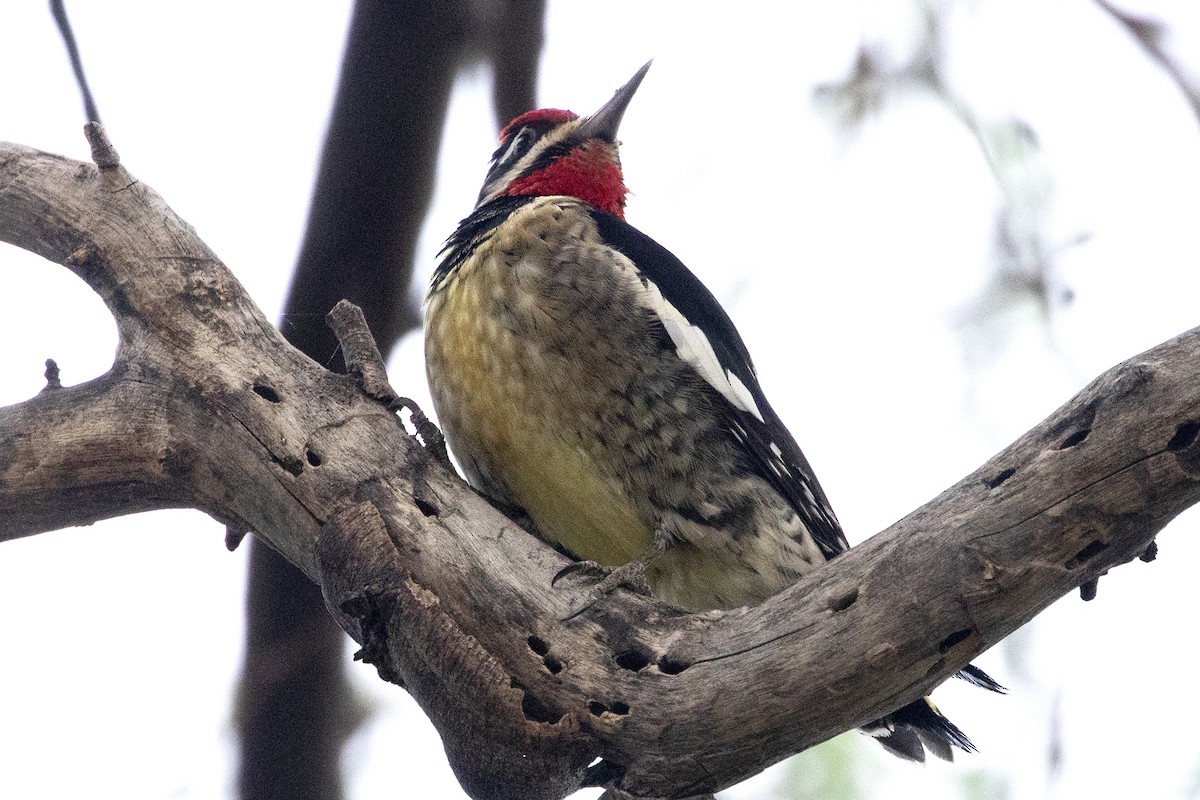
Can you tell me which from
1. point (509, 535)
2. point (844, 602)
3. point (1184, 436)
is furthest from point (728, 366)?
point (1184, 436)

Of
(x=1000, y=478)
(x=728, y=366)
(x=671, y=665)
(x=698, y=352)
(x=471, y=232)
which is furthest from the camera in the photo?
(x=471, y=232)

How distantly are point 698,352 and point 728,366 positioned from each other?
219mm

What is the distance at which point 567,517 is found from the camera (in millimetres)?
2801

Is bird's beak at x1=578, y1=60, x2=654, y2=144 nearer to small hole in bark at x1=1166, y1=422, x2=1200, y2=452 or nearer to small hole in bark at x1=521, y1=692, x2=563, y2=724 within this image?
small hole in bark at x1=521, y1=692, x2=563, y2=724

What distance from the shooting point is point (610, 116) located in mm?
3846

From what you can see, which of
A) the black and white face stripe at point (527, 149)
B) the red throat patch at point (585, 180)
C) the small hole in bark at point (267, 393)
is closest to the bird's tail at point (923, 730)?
the small hole in bark at point (267, 393)

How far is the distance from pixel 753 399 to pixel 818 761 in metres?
1.78

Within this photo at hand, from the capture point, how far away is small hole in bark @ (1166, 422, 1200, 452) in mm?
1822

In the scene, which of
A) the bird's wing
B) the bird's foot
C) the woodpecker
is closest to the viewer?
the bird's foot

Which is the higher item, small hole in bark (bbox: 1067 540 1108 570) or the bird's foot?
the bird's foot

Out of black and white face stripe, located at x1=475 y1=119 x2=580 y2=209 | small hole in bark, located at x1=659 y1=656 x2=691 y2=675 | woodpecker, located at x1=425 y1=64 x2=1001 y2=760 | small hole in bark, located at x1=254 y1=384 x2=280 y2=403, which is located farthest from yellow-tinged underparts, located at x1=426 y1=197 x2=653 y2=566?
black and white face stripe, located at x1=475 y1=119 x2=580 y2=209

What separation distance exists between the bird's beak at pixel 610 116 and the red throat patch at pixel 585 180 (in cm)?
5

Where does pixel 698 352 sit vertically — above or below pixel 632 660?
above

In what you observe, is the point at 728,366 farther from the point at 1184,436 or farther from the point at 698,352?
the point at 1184,436
